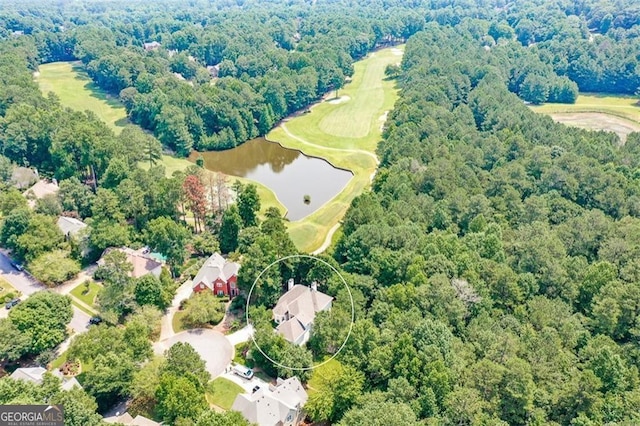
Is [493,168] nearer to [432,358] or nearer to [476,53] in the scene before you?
[432,358]

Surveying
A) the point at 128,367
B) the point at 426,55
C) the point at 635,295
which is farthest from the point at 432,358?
the point at 426,55

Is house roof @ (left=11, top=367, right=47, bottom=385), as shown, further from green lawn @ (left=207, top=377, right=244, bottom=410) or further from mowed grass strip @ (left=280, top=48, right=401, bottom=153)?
mowed grass strip @ (left=280, top=48, right=401, bottom=153)

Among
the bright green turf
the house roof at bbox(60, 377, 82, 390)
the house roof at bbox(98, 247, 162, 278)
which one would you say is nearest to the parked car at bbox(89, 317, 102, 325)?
the house roof at bbox(98, 247, 162, 278)

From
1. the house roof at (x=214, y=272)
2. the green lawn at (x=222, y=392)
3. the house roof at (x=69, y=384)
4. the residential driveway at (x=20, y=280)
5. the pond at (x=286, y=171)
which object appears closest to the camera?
the house roof at (x=69, y=384)

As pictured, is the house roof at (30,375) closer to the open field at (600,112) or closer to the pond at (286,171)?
the pond at (286,171)

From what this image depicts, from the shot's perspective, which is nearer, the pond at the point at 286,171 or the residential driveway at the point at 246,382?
the residential driveway at the point at 246,382

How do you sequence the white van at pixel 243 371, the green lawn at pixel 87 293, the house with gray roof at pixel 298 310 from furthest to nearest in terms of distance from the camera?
1. the green lawn at pixel 87 293
2. the house with gray roof at pixel 298 310
3. the white van at pixel 243 371

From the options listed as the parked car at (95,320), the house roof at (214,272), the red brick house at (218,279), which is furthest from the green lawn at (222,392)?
the parked car at (95,320)
